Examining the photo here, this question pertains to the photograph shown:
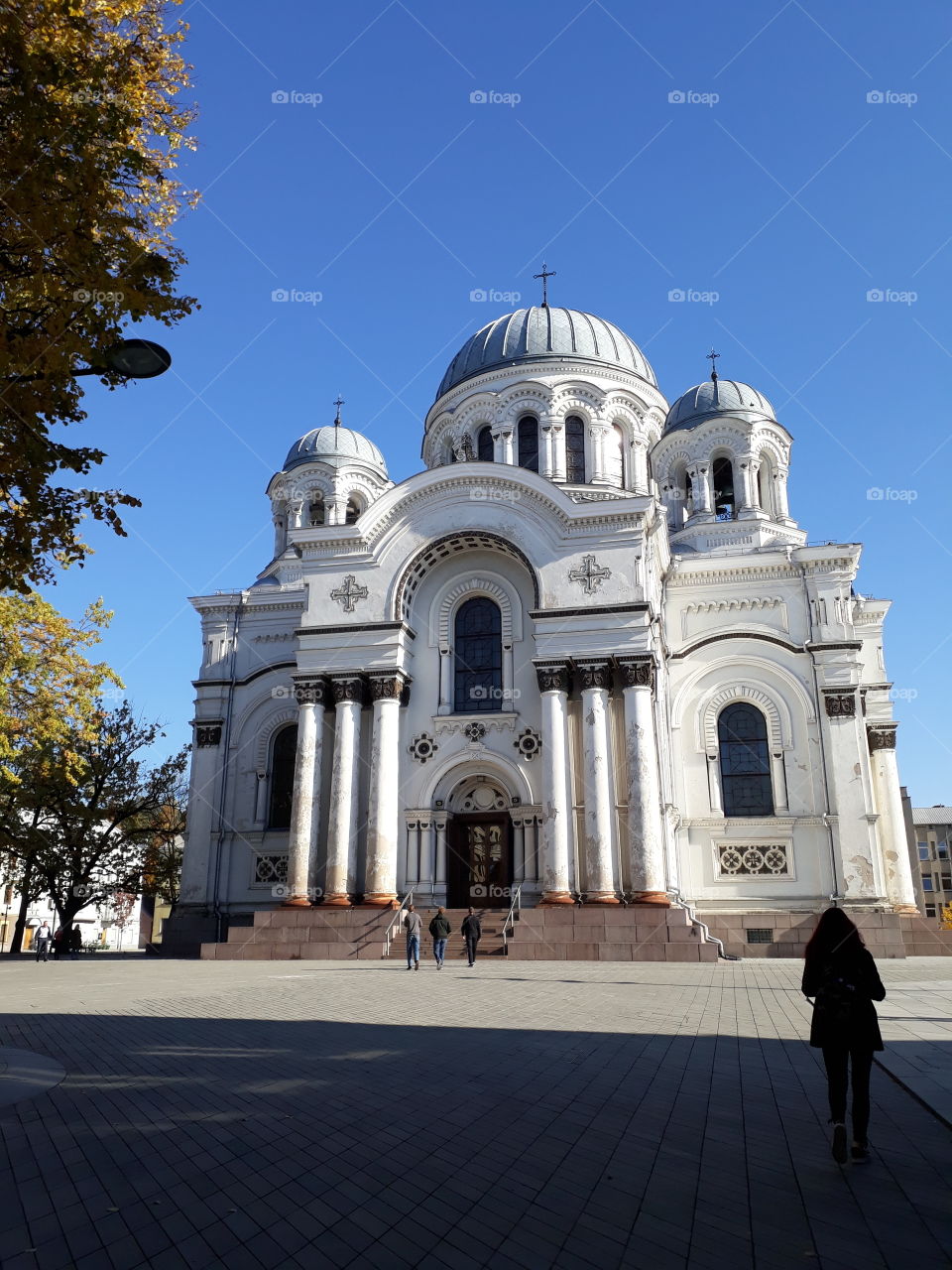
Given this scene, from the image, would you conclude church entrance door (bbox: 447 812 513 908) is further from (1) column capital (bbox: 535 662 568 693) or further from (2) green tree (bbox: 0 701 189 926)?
(2) green tree (bbox: 0 701 189 926)

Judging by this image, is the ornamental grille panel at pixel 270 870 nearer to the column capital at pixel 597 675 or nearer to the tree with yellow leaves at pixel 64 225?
the column capital at pixel 597 675

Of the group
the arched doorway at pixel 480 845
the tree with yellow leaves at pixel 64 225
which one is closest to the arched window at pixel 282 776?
the arched doorway at pixel 480 845

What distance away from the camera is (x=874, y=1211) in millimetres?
4719

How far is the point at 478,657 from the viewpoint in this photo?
28609mm

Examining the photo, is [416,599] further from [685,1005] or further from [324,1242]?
[324,1242]

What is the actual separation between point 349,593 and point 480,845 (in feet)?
26.3

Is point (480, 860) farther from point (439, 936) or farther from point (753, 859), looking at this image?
point (753, 859)

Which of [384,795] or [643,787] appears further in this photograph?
[384,795]

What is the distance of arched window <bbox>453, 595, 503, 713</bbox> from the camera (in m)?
28.0

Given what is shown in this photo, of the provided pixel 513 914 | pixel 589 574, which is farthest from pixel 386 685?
pixel 513 914

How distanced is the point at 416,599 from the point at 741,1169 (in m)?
24.5

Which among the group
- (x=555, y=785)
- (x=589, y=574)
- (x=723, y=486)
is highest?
(x=723, y=486)

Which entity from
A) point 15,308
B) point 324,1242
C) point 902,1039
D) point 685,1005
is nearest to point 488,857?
point 685,1005

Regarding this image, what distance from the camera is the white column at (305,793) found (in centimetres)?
2608
